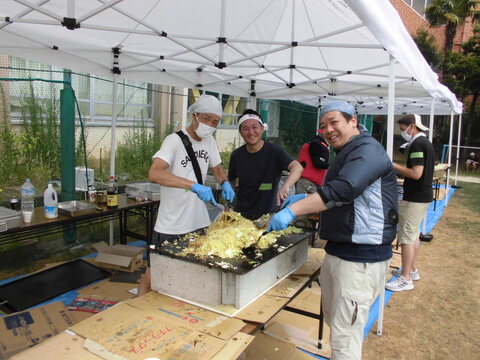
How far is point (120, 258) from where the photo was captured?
4625mm

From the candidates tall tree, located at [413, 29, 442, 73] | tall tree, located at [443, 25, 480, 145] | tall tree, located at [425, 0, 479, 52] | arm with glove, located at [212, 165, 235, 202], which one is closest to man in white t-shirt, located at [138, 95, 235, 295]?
arm with glove, located at [212, 165, 235, 202]

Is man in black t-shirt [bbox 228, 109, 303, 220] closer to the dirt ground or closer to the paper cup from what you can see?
the dirt ground

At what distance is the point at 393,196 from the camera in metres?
2.20

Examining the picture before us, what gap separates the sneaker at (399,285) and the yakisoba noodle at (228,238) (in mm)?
2705

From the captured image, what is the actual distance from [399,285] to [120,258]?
150 inches

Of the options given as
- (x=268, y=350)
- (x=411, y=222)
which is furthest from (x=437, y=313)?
(x=268, y=350)

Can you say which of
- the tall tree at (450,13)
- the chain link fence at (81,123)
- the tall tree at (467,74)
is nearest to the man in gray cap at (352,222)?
the chain link fence at (81,123)

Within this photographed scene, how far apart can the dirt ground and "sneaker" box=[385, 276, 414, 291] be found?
0.23ft

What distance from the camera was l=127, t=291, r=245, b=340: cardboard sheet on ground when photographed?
1738 millimetres

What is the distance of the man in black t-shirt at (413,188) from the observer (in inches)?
174

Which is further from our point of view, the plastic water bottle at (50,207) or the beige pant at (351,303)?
the plastic water bottle at (50,207)

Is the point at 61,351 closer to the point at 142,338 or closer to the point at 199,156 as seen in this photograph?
the point at 142,338

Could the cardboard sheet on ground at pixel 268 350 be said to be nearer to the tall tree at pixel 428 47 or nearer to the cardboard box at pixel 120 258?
the cardboard box at pixel 120 258

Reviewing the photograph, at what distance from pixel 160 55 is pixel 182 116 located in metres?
5.01
